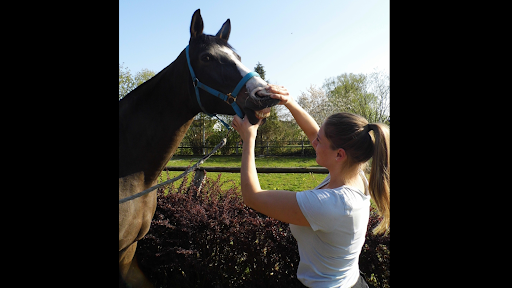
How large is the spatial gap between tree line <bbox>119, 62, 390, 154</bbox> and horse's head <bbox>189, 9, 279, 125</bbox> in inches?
532

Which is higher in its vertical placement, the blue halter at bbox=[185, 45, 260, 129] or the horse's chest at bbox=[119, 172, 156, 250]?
the blue halter at bbox=[185, 45, 260, 129]

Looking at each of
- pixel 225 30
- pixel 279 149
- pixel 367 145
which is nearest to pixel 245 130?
pixel 367 145

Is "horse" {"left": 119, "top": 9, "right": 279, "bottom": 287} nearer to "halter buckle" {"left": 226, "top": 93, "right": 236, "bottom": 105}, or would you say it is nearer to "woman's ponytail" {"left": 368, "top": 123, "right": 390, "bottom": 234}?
"halter buckle" {"left": 226, "top": 93, "right": 236, "bottom": 105}

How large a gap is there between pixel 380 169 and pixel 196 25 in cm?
177

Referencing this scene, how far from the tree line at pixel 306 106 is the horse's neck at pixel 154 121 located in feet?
44.2

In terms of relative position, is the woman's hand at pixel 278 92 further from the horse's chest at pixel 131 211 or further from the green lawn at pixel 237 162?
the green lawn at pixel 237 162

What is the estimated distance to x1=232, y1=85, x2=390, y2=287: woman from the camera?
124 centimetres

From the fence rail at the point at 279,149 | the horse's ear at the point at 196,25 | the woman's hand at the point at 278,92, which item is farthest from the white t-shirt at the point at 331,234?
the fence rail at the point at 279,149

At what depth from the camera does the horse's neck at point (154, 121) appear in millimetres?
2082

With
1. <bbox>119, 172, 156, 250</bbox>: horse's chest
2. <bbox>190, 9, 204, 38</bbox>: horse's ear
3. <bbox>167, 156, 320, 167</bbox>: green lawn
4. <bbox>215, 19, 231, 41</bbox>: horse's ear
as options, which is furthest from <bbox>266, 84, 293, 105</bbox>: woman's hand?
<bbox>167, 156, 320, 167</bbox>: green lawn

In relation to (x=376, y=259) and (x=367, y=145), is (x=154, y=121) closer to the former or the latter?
(x=367, y=145)

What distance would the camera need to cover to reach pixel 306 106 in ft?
91.4
